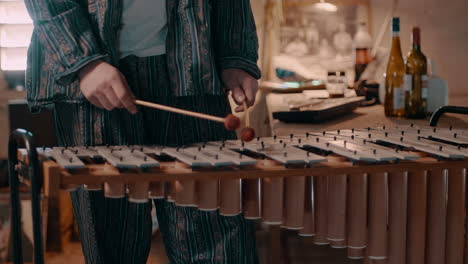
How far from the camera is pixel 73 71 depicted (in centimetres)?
209

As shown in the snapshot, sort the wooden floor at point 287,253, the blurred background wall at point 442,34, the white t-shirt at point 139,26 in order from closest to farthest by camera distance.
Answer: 1. the white t-shirt at point 139,26
2. the wooden floor at point 287,253
3. the blurred background wall at point 442,34

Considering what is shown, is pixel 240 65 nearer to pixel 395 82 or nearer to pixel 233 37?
pixel 233 37

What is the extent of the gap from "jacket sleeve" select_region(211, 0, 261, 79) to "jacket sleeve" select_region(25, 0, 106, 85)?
1.45ft

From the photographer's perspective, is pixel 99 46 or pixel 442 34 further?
pixel 442 34

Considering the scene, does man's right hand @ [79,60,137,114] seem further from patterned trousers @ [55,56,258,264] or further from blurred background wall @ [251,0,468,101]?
blurred background wall @ [251,0,468,101]

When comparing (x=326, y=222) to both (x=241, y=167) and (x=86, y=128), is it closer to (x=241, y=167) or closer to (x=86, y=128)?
(x=241, y=167)

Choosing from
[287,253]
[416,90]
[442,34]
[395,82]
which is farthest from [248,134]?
[442,34]

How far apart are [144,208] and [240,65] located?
0.55 meters

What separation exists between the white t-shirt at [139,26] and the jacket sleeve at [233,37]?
0.87 ft

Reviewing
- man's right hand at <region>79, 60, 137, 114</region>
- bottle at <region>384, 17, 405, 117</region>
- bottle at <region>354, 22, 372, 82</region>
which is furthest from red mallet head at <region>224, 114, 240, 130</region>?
bottle at <region>354, 22, 372, 82</region>

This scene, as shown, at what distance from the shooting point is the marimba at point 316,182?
1.80m

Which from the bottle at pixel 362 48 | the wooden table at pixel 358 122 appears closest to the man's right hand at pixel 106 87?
the wooden table at pixel 358 122

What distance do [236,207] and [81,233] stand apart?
604 millimetres

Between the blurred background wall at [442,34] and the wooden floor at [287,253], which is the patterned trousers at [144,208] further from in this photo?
the blurred background wall at [442,34]
